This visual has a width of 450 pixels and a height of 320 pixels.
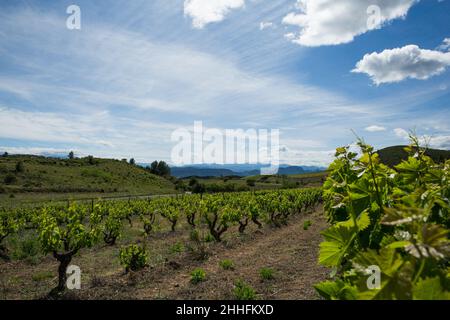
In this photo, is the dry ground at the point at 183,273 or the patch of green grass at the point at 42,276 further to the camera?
the patch of green grass at the point at 42,276

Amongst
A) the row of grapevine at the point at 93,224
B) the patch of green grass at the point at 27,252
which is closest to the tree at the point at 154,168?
the row of grapevine at the point at 93,224

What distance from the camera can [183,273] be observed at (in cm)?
1201

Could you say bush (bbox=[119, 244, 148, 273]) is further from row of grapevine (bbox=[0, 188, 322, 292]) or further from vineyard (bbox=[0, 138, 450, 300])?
row of grapevine (bbox=[0, 188, 322, 292])

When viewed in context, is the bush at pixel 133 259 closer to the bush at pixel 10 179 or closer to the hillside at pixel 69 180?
the hillside at pixel 69 180

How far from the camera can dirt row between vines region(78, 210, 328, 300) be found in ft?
29.9

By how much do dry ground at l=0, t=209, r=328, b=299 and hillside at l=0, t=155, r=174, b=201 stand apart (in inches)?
2048

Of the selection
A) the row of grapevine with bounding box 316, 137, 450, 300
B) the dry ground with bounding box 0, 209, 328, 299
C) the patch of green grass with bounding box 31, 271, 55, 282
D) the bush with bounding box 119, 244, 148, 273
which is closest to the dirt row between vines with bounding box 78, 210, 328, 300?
the dry ground with bounding box 0, 209, 328, 299

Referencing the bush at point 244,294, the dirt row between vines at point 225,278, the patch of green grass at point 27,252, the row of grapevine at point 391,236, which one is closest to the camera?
the row of grapevine at point 391,236

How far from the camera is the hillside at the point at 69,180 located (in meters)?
66.4

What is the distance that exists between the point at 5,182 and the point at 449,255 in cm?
8275

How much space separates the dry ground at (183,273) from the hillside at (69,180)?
5201 cm

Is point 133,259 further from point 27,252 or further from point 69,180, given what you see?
point 69,180
